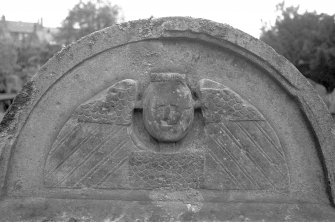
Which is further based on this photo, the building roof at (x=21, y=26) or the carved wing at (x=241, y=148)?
the building roof at (x=21, y=26)

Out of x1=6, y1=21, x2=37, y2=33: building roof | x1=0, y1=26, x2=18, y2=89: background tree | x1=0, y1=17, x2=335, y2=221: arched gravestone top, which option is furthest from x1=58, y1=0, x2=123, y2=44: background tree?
x1=0, y1=17, x2=335, y2=221: arched gravestone top

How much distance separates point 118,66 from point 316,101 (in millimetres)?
1302

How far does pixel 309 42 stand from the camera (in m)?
18.2

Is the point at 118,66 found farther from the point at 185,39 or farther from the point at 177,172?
the point at 177,172

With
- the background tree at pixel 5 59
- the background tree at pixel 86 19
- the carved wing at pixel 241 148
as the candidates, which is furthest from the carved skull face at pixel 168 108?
the background tree at pixel 86 19

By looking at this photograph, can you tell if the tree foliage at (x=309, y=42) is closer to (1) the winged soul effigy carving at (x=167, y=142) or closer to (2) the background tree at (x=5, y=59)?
(1) the winged soul effigy carving at (x=167, y=142)

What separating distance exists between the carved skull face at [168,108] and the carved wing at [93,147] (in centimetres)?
13

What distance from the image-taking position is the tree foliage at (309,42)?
16547 mm

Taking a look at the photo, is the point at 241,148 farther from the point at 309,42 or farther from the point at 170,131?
the point at 309,42

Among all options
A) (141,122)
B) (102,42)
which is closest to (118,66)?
(102,42)

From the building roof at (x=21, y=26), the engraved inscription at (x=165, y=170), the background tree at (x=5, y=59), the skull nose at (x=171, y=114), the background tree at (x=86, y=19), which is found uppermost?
the building roof at (x=21, y=26)

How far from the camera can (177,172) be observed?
2049 millimetres

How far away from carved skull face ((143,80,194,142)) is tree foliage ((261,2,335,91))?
16.3 metres

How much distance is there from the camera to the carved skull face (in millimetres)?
1989
